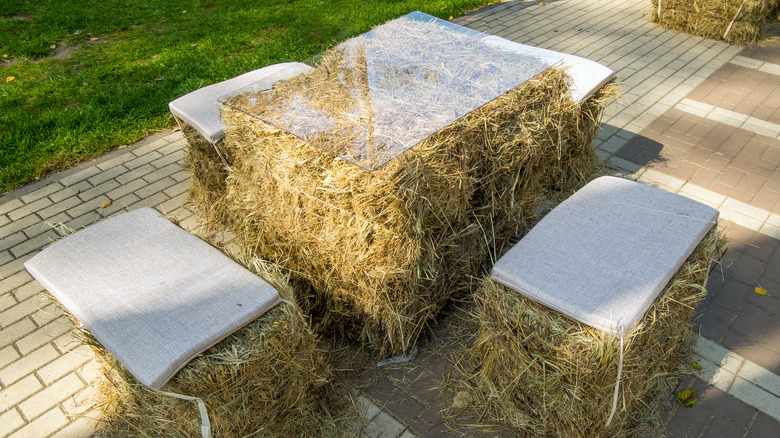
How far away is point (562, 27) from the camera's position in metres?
6.59

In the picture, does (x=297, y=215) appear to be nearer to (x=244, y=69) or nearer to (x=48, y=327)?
(x=48, y=327)

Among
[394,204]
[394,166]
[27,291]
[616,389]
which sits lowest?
[27,291]

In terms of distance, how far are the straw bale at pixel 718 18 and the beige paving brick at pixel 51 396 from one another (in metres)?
7.10

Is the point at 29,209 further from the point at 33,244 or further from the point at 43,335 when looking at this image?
the point at 43,335

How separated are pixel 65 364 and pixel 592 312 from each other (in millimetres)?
2643

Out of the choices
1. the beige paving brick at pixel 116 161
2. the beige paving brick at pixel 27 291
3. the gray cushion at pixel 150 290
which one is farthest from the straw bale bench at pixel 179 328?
the beige paving brick at pixel 116 161

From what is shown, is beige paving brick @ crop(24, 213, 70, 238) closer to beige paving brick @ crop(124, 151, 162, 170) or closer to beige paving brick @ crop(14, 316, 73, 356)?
beige paving brick @ crop(124, 151, 162, 170)

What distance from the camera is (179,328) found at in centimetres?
196

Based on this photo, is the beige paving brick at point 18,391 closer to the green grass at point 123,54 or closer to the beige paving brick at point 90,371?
the beige paving brick at point 90,371

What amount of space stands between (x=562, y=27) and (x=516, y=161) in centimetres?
454

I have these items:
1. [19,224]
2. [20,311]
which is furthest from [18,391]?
[19,224]

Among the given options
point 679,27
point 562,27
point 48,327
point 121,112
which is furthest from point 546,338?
point 679,27

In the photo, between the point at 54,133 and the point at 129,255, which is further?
the point at 54,133

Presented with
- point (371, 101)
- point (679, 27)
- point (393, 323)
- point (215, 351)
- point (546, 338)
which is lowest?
point (679, 27)
